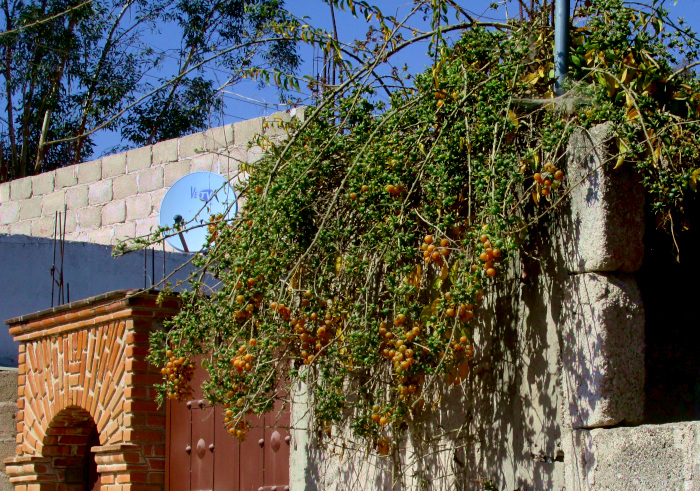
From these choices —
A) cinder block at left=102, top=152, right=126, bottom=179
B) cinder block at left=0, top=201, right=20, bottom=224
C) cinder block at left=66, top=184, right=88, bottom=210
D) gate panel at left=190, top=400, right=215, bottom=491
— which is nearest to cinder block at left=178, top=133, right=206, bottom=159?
cinder block at left=102, top=152, right=126, bottom=179

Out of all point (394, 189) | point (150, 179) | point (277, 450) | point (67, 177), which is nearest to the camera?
point (394, 189)

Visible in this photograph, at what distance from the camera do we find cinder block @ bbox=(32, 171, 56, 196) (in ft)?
34.0

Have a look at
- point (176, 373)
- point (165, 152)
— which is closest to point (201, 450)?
point (176, 373)

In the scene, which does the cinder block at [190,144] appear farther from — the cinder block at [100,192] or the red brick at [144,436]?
the red brick at [144,436]

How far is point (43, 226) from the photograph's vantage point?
10.4 meters

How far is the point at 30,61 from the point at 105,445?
42.5 ft

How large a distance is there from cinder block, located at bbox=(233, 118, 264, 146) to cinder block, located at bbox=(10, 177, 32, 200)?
12.3 ft

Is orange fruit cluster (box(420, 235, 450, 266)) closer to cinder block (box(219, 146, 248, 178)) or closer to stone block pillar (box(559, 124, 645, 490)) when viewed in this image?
stone block pillar (box(559, 124, 645, 490))

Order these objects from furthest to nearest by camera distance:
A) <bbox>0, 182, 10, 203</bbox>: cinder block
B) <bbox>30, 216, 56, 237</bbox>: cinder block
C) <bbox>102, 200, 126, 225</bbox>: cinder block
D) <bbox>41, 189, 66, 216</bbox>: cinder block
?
<bbox>0, 182, 10, 203</bbox>: cinder block < <bbox>30, 216, 56, 237</bbox>: cinder block < <bbox>41, 189, 66, 216</bbox>: cinder block < <bbox>102, 200, 126, 225</bbox>: cinder block

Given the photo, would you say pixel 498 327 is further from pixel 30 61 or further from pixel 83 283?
pixel 30 61

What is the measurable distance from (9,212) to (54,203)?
919 mm

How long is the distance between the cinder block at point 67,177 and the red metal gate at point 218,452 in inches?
212

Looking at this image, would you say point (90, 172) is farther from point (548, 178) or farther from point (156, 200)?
point (548, 178)

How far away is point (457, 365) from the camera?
2980 mm
